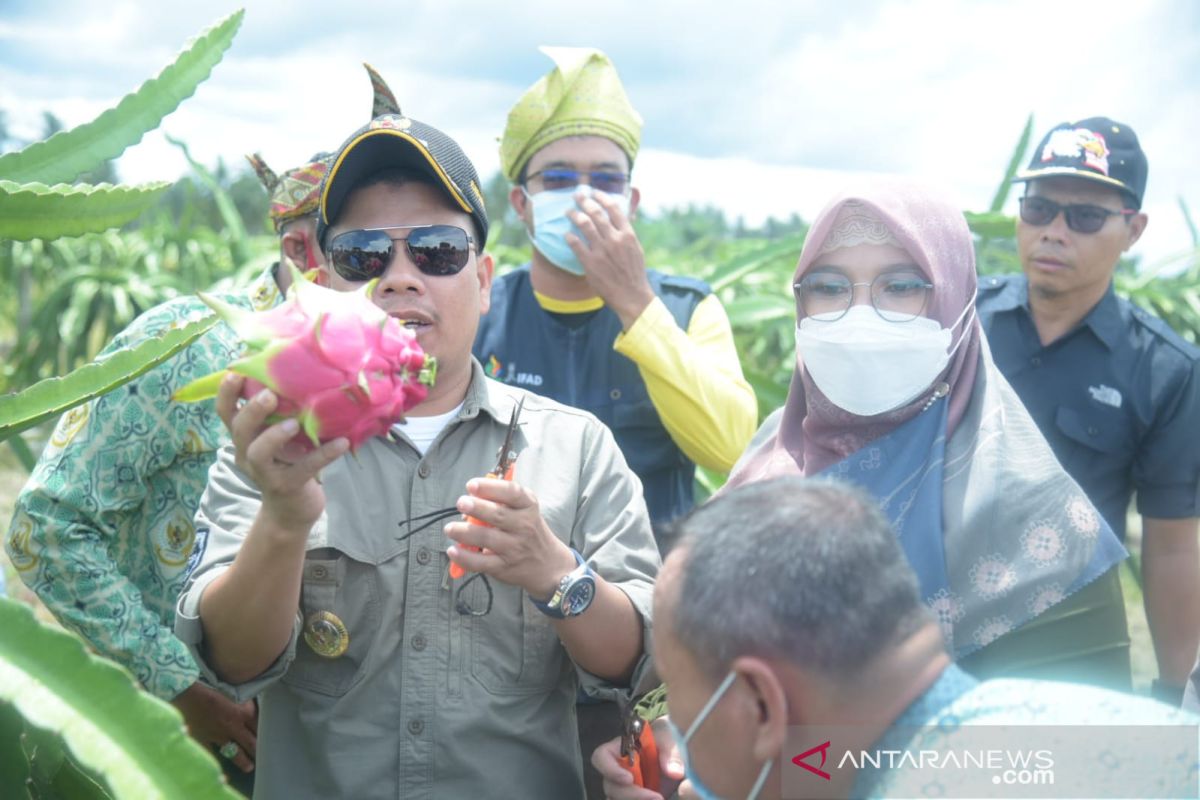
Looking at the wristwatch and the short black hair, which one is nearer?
the short black hair

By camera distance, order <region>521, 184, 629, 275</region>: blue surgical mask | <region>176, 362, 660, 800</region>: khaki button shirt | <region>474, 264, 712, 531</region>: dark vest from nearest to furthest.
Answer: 1. <region>176, 362, 660, 800</region>: khaki button shirt
2. <region>474, 264, 712, 531</region>: dark vest
3. <region>521, 184, 629, 275</region>: blue surgical mask

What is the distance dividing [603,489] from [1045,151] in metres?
2.47

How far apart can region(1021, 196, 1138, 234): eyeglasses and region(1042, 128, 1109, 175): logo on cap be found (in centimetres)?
13

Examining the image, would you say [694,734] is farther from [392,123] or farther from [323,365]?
[392,123]

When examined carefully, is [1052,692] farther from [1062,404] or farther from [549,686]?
[1062,404]

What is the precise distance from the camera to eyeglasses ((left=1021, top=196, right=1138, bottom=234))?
3.61 meters

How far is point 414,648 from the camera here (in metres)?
1.86

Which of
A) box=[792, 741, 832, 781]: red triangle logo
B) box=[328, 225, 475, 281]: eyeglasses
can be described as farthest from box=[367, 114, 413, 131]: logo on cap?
box=[792, 741, 832, 781]: red triangle logo

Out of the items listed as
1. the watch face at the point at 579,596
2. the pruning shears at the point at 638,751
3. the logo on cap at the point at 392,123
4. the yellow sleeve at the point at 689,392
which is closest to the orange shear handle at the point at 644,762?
the pruning shears at the point at 638,751

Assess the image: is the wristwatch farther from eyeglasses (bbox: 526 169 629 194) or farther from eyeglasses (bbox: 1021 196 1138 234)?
eyeglasses (bbox: 1021 196 1138 234)

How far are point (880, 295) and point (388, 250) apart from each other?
43.4 inches

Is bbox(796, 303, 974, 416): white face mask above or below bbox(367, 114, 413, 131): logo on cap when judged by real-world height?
below

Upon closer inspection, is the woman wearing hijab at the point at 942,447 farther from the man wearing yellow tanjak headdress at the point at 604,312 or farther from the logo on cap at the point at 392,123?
the logo on cap at the point at 392,123

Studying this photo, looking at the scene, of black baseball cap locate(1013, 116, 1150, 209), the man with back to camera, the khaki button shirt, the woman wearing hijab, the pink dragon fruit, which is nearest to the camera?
the man with back to camera
